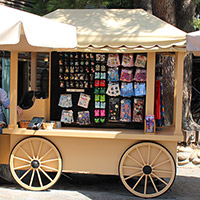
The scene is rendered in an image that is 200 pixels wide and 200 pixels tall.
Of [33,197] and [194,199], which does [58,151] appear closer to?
[33,197]

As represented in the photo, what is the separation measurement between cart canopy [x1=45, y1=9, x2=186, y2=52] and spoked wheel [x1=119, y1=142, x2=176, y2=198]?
4.64 ft

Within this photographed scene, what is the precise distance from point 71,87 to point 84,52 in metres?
0.60

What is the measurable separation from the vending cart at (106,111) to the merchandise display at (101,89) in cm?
2

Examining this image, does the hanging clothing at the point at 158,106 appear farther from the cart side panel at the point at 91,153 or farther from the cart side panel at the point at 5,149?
the cart side panel at the point at 5,149

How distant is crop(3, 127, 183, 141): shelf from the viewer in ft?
17.5

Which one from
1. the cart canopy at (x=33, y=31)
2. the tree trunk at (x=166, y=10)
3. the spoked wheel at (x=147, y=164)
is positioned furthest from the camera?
the tree trunk at (x=166, y=10)

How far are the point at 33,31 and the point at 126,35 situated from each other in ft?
5.02

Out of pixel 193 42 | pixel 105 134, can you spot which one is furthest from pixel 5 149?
pixel 193 42

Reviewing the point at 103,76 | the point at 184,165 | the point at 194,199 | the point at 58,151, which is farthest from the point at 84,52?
the point at 184,165

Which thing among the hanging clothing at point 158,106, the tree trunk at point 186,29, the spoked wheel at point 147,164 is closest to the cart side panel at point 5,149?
the spoked wheel at point 147,164

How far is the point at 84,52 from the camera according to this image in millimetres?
6023

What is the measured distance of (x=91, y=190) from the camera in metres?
5.82

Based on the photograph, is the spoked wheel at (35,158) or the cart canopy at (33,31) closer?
the cart canopy at (33,31)

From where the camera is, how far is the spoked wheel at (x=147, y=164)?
534 cm
